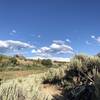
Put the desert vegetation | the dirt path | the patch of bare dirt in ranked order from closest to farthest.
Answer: the desert vegetation → the dirt path → the patch of bare dirt

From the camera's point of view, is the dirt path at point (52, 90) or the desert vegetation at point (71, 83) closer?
the desert vegetation at point (71, 83)

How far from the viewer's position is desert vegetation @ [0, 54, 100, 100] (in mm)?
10873

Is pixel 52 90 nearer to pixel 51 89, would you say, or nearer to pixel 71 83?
pixel 51 89

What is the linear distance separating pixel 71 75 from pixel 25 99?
837 centimetres

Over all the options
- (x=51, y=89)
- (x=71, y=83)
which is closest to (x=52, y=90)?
(x=51, y=89)

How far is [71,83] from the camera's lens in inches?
620

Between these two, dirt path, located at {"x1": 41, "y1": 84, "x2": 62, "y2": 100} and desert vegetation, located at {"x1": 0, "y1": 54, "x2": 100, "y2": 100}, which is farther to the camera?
dirt path, located at {"x1": 41, "y1": 84, "x2": 62, "y2": 100}

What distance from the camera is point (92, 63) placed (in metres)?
16.6

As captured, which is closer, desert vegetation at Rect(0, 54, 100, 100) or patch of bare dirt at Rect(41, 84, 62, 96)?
desert vegetation at Rect(0, 54, 100, 100)

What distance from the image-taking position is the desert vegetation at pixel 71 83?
35.7 feet

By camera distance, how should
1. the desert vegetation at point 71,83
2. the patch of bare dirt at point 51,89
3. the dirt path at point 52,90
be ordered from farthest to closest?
1. the patch of bare dirt at point 51,89
2. the dirt path at point 52,90
3. the desert vegetation at point 71,83

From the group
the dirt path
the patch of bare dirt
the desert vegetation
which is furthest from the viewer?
the patch of bare dirt

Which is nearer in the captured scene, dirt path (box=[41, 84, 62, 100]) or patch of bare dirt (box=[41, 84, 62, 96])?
dirt path (box=[41, 84, 62, 100])

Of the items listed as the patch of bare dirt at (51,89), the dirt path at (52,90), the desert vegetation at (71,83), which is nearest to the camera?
the desert vegetation at (71,83)
